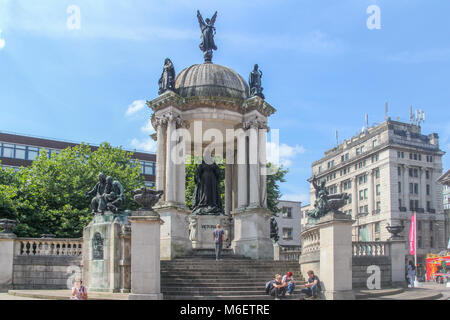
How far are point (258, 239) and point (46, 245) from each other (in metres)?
9.93

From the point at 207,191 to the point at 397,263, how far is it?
10.3 meters

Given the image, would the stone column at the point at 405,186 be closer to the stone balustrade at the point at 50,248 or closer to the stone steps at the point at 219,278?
the stone steps at the point at 219,278

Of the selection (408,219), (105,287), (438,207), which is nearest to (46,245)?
(105,287)

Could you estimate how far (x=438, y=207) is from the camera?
93.3 meters

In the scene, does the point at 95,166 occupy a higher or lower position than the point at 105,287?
higher

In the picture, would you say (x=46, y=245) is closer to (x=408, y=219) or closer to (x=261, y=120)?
(x=261, y=120)

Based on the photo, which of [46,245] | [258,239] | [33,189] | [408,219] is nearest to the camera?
[46,245]

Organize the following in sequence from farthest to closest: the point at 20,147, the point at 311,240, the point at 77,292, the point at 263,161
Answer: the point at 20,147 → the point at 263,161 → the point at 311,240 → the point at 77,292

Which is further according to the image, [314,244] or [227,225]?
[227,225]

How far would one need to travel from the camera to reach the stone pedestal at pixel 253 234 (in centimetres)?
2544

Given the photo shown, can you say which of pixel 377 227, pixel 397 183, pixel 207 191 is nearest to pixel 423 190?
pixel 397 183

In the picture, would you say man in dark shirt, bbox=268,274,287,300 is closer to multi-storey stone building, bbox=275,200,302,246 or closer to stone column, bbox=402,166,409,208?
multi-storey stone building, bbox=275,200,302,246

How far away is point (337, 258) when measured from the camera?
Result: 17.8 m

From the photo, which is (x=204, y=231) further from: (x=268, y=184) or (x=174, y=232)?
(x=268, y=184)
